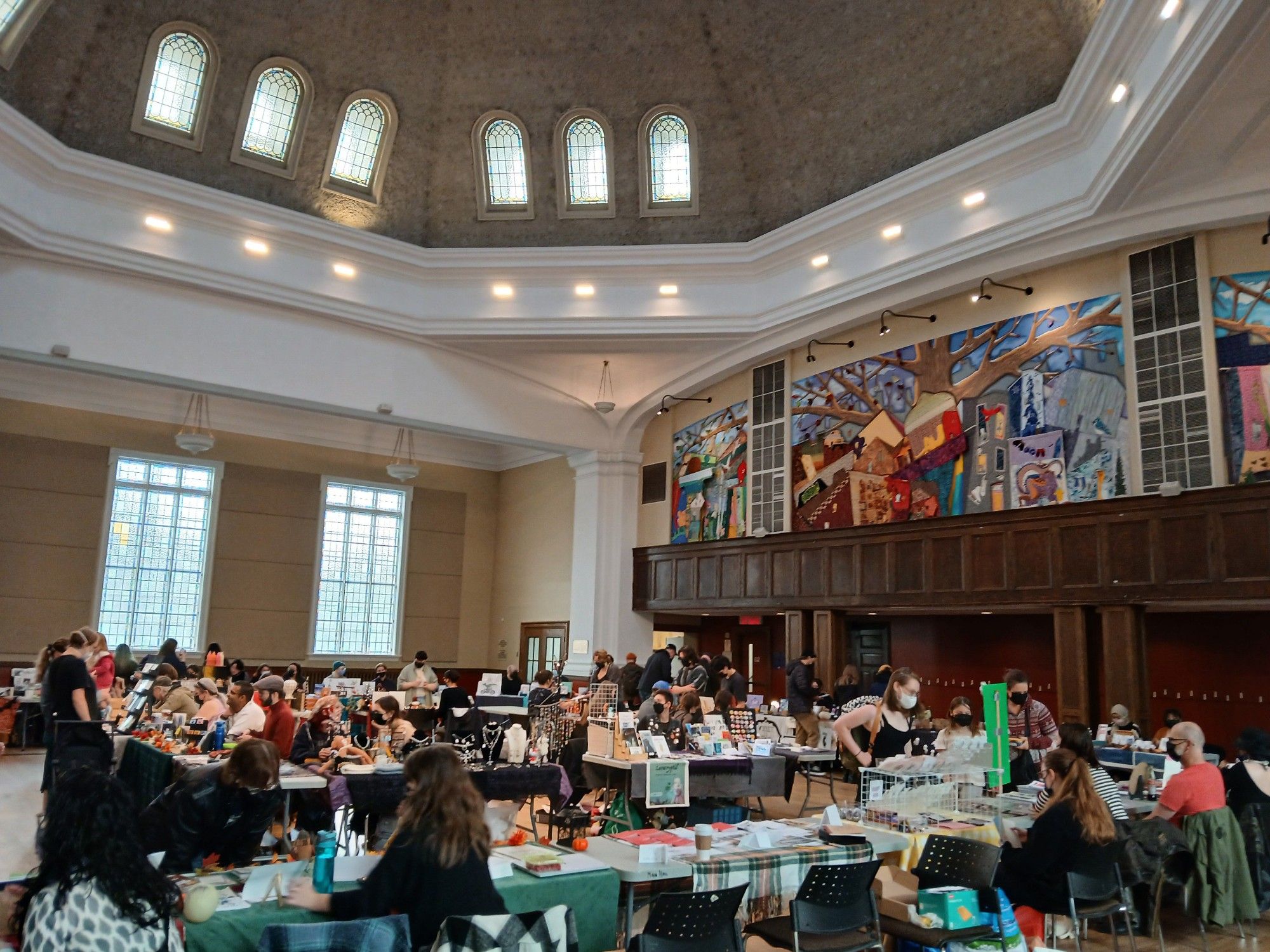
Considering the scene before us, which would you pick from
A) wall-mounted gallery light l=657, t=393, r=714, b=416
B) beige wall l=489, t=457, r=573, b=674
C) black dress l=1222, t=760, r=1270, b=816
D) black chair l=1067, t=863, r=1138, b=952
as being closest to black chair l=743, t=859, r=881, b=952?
black chair l=1067, t=863, r=1138, b=952

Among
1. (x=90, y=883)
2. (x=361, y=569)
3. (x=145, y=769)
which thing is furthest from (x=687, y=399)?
(x=90, y=883)

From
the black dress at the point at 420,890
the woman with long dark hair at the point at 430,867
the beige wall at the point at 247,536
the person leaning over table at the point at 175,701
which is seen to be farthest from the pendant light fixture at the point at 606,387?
the black dress at the point at 420,890

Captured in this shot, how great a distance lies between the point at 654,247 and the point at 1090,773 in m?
11.8

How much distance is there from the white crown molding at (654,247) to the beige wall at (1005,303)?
810 mm

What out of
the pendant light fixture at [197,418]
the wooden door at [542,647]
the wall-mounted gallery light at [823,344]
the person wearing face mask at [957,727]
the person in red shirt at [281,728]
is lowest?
the person in red shirt at [281,728]

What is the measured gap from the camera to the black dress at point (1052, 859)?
17.5ft

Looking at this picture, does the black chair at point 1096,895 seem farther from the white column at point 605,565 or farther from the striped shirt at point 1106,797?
the white column at point 605,565

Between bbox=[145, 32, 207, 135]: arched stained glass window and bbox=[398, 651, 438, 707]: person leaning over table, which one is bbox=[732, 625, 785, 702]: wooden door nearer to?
bbox=[398, 651, 438, 707]: person leaning over table

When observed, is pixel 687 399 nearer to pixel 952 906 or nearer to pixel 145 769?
pixel 145 769

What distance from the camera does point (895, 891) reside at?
550 centimetres

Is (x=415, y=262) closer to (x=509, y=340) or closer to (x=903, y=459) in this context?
(x=509, y=340)

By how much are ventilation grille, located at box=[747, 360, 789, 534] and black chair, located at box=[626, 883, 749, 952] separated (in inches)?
460

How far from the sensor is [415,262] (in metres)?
16.1

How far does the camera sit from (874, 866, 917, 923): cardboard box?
513 cm
